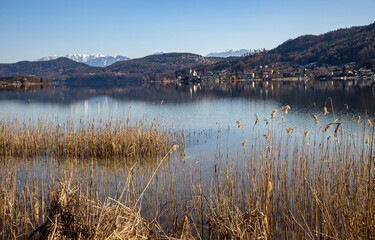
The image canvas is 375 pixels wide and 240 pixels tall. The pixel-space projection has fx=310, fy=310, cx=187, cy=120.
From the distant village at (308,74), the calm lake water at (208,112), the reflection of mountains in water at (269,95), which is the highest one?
the distant village at (308,74)

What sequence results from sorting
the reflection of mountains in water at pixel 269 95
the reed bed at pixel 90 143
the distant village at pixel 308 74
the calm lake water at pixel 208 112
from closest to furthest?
the reed bed at pixel 90 143 → the calm lake water at pixel 208 112 → the reflection of mountains in water at pixel 269 95 → the distant village at pixel 308 74

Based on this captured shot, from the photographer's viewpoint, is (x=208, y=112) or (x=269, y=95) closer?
(x=208, y=112)

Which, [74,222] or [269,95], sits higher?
[74,222]

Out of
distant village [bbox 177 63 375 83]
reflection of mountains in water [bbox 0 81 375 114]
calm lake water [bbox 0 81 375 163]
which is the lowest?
calm lake water [bbox 0 81 375 163]

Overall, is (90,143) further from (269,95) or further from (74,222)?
(269,95)

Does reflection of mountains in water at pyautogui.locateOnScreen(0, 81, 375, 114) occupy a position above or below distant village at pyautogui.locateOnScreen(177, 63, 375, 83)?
below

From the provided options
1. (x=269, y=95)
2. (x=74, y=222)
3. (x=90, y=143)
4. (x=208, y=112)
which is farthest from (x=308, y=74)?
(x=74, y=222)

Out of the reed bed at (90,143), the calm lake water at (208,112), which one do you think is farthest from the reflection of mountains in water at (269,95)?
the reed bed at (90,143)

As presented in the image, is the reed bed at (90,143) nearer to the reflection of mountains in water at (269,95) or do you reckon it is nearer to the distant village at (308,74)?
the reflection of mountains in water at (269,95)

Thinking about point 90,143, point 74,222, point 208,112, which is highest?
point 74,222

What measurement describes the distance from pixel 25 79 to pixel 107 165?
14875cm

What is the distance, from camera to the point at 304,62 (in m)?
184

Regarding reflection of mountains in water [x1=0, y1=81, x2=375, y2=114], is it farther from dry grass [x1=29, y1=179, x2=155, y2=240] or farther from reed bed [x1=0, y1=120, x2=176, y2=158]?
dry grass [x1=29, y1=179, x2=155, y2=240]

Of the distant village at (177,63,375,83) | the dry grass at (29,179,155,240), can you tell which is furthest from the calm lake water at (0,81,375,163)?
the distant village at (177,63,375,83)
